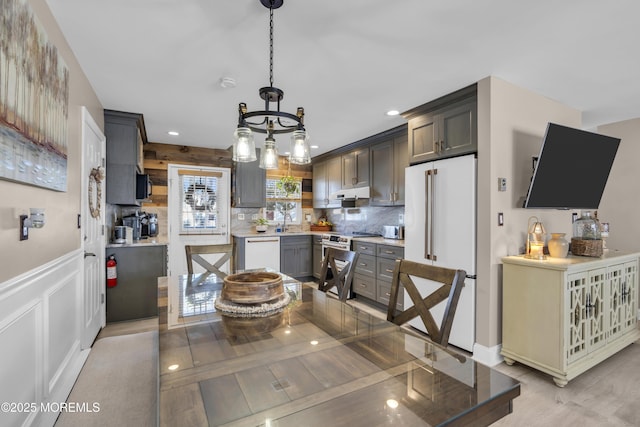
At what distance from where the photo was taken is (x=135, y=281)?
3.42 m

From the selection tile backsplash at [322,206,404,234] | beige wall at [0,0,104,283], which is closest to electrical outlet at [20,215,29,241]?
beige wall at [0,0,104,283]

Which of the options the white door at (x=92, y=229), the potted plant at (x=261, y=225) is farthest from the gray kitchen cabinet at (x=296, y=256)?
the white door at (x=92, y=229)

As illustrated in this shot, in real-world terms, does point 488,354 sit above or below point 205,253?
below

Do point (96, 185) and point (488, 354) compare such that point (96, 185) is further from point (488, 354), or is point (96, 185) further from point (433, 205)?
point (488, 354)

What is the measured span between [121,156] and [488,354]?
4.18 meters

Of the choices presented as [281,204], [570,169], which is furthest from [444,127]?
[281,204]

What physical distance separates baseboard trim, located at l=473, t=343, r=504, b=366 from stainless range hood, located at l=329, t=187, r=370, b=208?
2.40 metres

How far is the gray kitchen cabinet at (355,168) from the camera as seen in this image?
4547mm

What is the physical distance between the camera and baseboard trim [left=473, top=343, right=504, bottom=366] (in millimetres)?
2496

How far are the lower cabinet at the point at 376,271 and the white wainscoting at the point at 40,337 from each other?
298 cm

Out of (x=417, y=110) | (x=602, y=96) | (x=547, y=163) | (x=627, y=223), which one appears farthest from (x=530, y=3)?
(x=627, y=223)

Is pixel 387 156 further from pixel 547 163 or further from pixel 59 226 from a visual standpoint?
pixel 59 226

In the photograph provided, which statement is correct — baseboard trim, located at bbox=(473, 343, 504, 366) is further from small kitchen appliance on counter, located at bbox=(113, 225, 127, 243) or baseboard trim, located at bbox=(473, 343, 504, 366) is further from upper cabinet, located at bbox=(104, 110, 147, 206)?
small kitchen appliance on counter, located at bbox=(113, 225, 127, 243)

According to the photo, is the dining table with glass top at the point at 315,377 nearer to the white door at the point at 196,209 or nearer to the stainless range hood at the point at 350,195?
the stainless range hood at the point at 350,195
